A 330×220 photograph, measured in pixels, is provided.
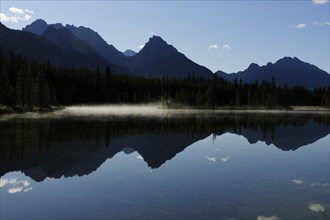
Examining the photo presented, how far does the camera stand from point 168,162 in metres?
38.8

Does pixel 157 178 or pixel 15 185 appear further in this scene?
pixel 157 178

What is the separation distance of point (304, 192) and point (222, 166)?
454 inches

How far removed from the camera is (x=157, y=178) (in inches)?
1191

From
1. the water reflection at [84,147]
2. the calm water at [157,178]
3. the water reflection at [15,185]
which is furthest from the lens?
the water reflection at [84,147]

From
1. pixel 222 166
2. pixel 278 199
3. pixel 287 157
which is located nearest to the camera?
pixel 278 199

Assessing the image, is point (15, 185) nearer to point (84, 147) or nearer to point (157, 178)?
point (157, 178)

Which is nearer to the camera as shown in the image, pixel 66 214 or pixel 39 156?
pixel 66 214

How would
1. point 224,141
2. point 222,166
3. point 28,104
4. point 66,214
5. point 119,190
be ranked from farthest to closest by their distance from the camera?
point 28,104 → point 224,141 → point 222,166 → point 119,190 → point 66,214

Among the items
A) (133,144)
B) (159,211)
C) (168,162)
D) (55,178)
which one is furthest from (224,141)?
(159,211)

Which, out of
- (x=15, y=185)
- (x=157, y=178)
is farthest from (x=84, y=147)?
(x=15, y=185)

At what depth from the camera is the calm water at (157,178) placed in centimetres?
2075

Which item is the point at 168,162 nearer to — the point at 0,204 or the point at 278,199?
the point at 278,199

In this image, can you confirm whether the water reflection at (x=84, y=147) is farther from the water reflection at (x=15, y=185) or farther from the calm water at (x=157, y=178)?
the water reflection at (x=15, y=185)

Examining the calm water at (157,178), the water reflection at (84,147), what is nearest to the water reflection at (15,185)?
the calm water at (157,178)
